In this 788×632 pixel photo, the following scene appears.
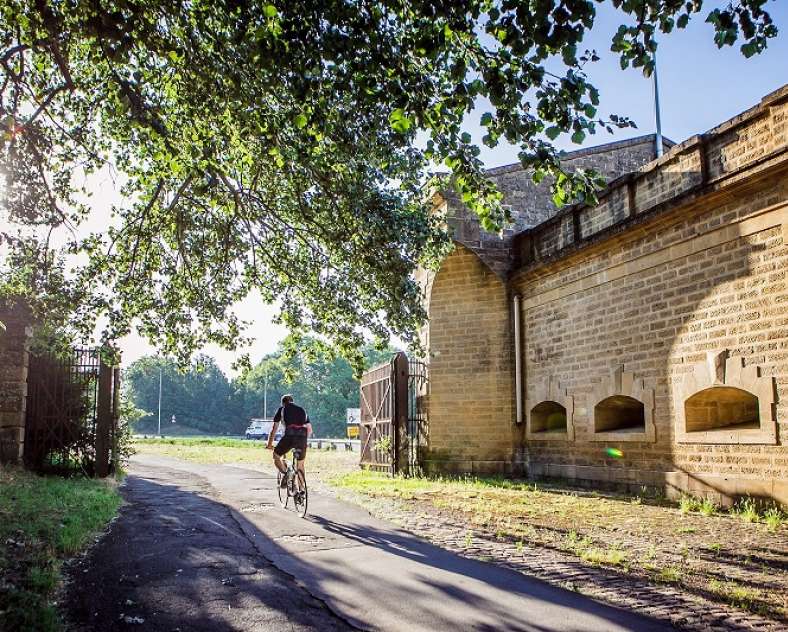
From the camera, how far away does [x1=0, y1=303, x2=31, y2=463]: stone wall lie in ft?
39.1

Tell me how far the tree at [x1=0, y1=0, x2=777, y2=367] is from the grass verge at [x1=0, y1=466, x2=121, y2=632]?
2.55m

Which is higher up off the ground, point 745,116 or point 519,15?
point 745,116

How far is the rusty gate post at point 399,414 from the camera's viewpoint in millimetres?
14094

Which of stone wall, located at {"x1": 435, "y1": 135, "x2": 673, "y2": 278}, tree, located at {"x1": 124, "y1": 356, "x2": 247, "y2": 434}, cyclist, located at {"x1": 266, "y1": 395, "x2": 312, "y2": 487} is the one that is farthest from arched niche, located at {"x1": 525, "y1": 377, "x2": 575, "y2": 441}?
tree, located at {"x1": 124, "y1": 356, "x2": 247, "y2": 434}

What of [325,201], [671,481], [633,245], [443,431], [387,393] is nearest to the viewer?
[325,201]

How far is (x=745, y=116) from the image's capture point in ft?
28.2

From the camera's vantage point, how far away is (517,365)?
13.5 m

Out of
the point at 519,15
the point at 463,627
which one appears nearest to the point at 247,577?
the point at 463,627

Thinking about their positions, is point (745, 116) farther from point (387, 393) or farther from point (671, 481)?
point (387, 393)

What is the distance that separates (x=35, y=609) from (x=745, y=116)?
949cm

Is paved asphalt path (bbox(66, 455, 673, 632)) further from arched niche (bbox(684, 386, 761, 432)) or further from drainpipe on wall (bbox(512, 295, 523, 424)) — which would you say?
drainpipe on wall (bbox(512, 295, 523, 424))

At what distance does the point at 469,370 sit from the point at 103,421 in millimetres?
7460

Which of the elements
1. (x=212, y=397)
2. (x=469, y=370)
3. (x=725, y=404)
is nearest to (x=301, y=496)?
(x=469, y=370)

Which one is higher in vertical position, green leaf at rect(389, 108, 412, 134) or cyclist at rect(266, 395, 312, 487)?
green leaf at rect(389, 108, 412, 134)
